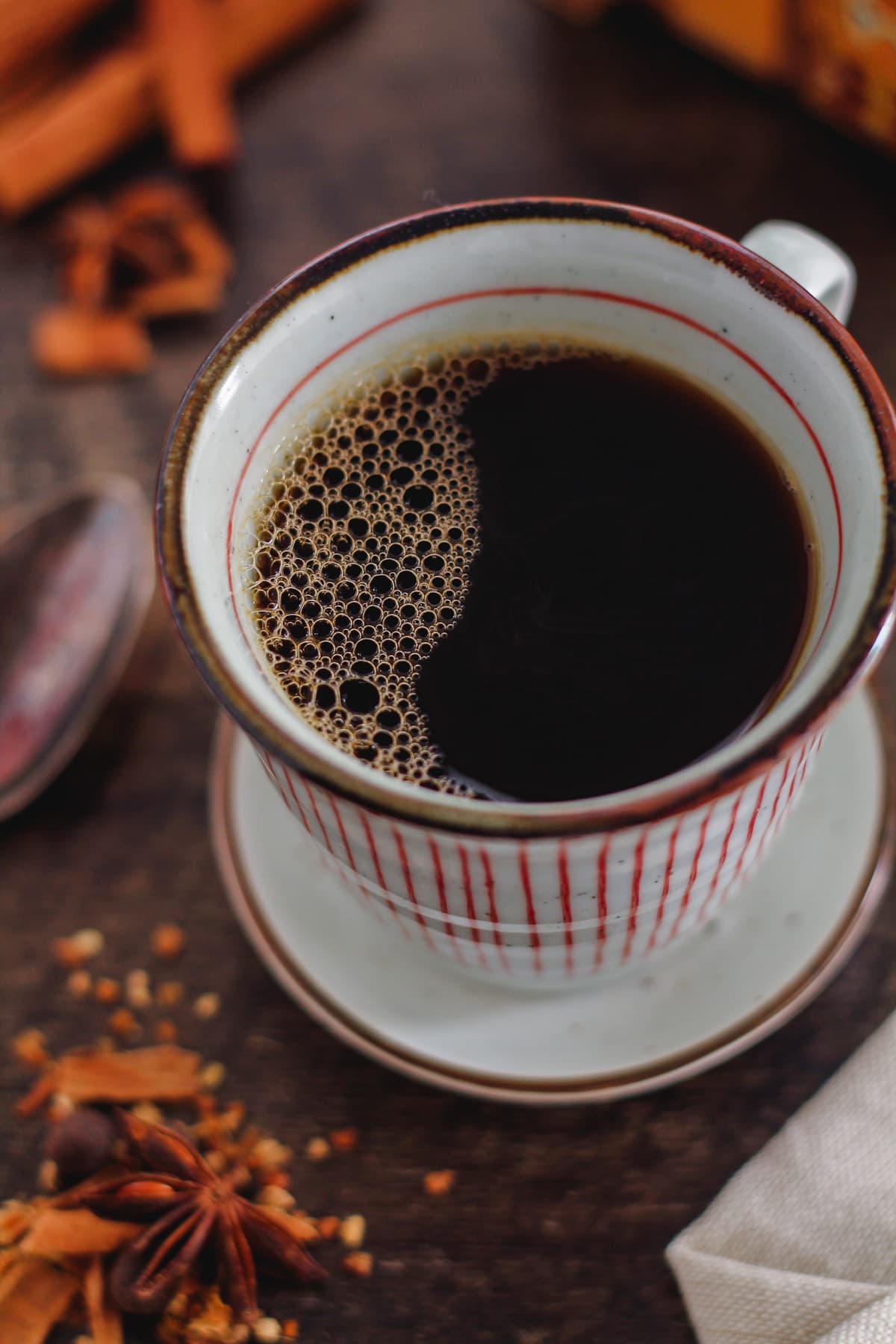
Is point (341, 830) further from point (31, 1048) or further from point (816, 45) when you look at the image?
point (816, 45)

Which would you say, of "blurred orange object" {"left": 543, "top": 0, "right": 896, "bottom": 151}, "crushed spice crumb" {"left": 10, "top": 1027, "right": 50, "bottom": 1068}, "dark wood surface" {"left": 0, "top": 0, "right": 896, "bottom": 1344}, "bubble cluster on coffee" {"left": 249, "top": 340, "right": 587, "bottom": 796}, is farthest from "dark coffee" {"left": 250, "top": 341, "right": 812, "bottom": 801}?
"blurred orange object" {"left": 543, "top": 0, "right": 896, "bottom": 151}

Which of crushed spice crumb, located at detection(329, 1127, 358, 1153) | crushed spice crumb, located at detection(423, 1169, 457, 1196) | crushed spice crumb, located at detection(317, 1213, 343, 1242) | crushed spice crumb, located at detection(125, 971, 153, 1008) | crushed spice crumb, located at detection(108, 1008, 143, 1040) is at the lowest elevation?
crushed spice crumb, located at detection(108, 1008, 143, 1040)

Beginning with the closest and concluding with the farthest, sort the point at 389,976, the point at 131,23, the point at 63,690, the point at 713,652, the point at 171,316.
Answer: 1. the point at 713,652
2. the point at 389,976
3. the point at 63,690
4. the point at 171,316
5. the point at 131,23

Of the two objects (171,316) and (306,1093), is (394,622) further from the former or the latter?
(171,316)

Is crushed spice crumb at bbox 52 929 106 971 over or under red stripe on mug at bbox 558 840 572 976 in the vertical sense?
under

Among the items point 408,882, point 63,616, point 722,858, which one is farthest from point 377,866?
point 63,616

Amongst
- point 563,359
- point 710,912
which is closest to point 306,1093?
point 710,912

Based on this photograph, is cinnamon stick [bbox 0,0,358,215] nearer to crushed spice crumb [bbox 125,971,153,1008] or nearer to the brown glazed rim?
the brown glazed rim
